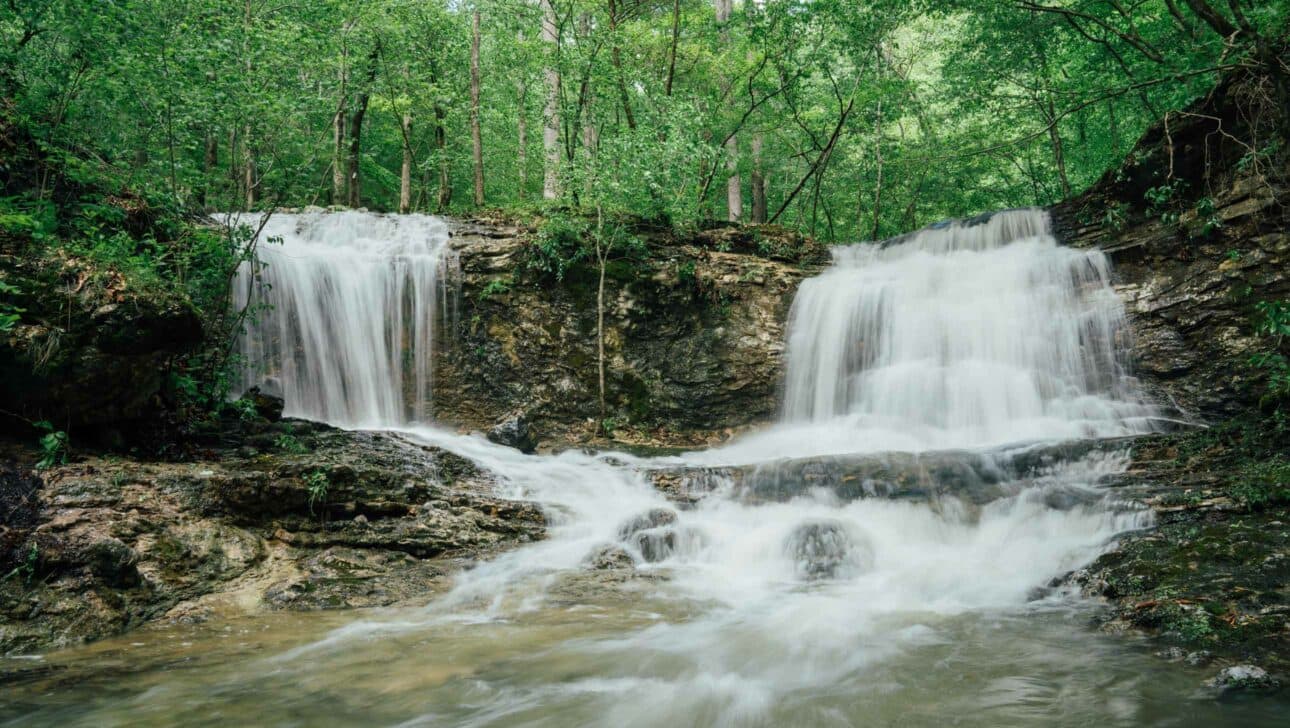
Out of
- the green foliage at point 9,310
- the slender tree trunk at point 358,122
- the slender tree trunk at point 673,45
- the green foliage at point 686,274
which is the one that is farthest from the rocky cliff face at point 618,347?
the green foliage at point 9,310

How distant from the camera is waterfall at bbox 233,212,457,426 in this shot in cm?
993

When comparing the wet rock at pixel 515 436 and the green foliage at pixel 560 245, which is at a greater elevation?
the green foliage at pixel 560 245

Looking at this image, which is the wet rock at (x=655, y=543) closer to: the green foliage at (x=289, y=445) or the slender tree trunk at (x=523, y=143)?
the green foliage at (x=289, y=445)

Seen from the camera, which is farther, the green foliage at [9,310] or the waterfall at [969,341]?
the waterfall at [969,341]

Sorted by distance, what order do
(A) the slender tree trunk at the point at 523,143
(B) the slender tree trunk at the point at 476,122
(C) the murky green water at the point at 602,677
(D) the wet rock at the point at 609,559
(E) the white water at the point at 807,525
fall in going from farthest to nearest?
(A) the slender tree trunk at the point at 523,143
(B) the slender tree trunk at the point at 476,122
(D) the wet rock at the point at 609,559
(E) the white water at the point at 807,525
(C) the murky green water at the point at 602,677

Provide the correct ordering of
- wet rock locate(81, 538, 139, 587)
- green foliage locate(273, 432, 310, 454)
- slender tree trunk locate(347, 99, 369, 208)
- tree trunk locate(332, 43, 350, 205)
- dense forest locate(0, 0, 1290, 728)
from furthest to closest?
slender tree trunk locate(347, 99, 369, 208) < tree trunk locate(332, 43, 350, 205) < green foliage locate(273, 432, 310, 454) < wet rock locate(81, 538, 139, 587) < dense forest locate(0, 0, 1290, 728)

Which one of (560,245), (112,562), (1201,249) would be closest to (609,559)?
(112,562)

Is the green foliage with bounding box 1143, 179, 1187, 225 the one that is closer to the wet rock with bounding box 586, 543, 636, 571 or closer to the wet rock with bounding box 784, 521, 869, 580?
the wet rock with bounding box 784, 521, 869, 580

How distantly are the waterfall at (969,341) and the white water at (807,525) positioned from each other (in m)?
0.04

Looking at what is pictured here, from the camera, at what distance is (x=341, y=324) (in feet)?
34.7

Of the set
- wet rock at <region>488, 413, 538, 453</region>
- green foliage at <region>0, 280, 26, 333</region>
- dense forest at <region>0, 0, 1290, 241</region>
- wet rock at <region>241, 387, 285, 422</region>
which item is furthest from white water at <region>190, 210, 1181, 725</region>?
green foliage at <region>0, 280, 26, 333</region>

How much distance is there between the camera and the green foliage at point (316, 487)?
5754 millimetres

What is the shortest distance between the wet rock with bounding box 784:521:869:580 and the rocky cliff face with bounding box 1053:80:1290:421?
18.5ft

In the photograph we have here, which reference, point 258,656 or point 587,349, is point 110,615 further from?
point 587,349
